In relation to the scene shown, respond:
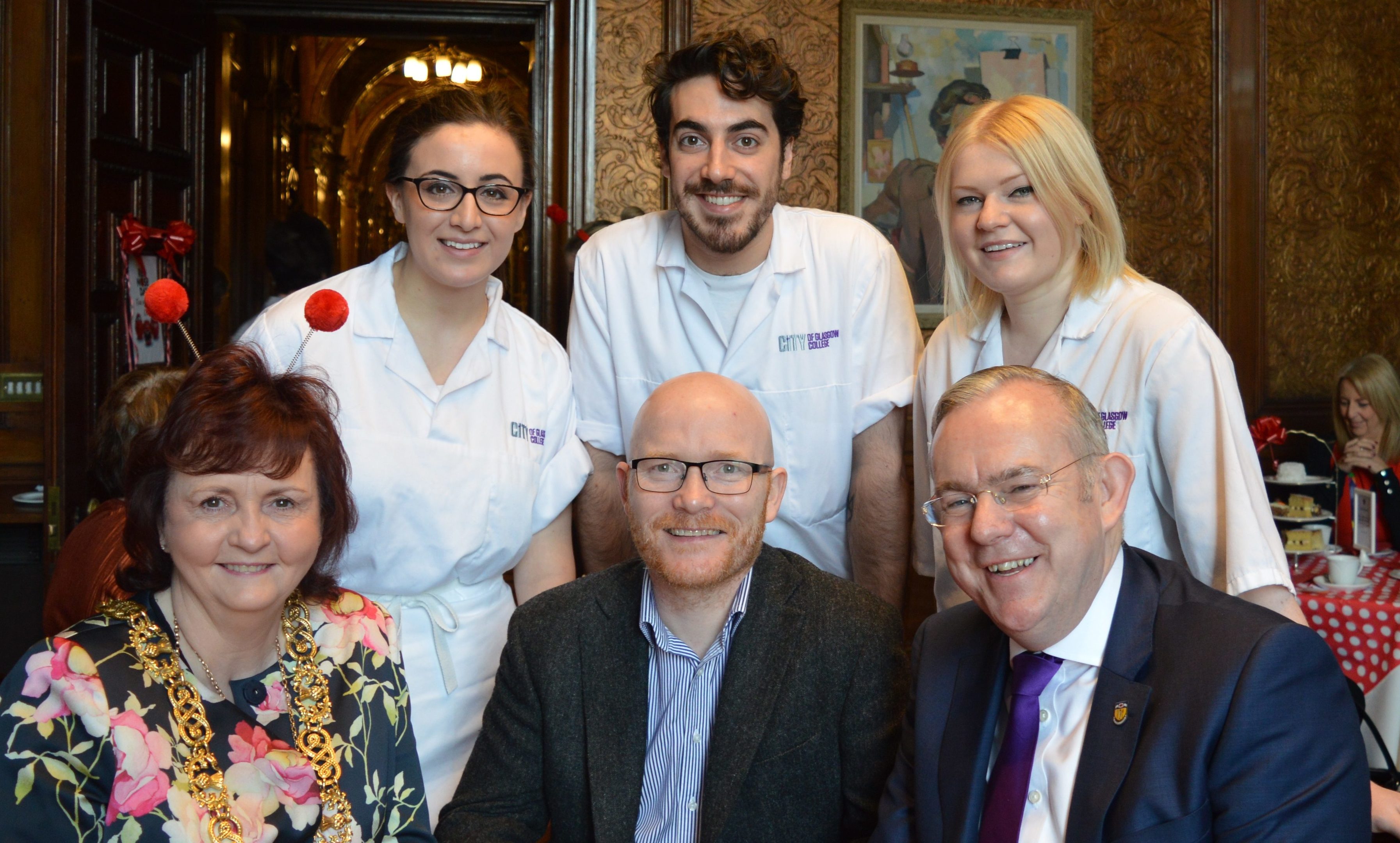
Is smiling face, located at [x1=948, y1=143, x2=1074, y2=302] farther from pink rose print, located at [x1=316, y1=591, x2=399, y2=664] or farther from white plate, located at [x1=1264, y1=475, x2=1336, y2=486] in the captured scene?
white plate, located at [x1=1264, y1=475, x2=1336, y2=486]

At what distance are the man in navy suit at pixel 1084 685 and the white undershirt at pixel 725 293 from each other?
1017 mm

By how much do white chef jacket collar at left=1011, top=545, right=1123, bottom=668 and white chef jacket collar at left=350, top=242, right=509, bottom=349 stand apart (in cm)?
124

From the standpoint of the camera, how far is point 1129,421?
80.9 inches

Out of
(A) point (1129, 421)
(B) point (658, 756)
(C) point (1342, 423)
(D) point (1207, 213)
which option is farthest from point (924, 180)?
(B) point (658, 756)

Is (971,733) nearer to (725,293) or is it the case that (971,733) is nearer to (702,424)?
(702,424)

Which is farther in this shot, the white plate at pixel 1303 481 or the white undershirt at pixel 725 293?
the white plate at pixel 1303 481

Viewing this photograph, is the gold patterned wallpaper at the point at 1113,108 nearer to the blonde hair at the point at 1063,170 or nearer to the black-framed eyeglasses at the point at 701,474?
the blonde hair at the point at 1063,170

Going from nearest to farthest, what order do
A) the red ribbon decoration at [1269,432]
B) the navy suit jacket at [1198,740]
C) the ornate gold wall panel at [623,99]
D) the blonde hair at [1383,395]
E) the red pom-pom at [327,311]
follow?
the navy suit jacket at [1198,740] < the red pom-pom at [327,311] < the red ribbon decoration at [1269,432] < the blonde hair at [1383,395] < the ornate gold wall panel at [623,99]

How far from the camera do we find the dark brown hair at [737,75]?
2416 millimetres

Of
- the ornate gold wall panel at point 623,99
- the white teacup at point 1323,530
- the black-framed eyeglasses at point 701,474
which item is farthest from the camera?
the ornate gold wall panel at point 623,99

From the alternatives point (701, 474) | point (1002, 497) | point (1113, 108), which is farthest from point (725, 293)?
point (1113, 108)

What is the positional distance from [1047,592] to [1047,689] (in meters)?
0.15

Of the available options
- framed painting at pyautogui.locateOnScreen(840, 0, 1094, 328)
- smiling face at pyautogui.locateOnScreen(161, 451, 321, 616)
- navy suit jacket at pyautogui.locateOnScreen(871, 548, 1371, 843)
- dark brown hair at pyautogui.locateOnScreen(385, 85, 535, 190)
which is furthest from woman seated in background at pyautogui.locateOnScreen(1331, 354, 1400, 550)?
smiling face at pyautogui.locateOnScreen(161, 451, 321, 616)

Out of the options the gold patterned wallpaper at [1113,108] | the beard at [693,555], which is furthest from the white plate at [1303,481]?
the beard at [693,555]
